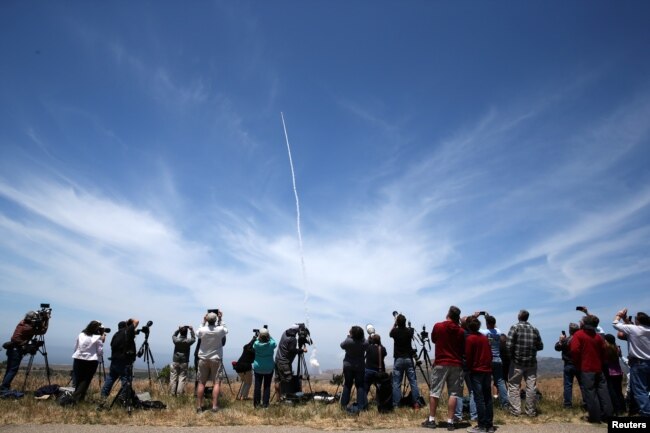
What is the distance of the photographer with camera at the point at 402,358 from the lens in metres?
Answer: 9.21

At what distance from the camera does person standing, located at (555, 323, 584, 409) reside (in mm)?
8984

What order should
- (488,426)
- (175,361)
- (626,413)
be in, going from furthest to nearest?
Result: (175,361), (626,413), (488,426)

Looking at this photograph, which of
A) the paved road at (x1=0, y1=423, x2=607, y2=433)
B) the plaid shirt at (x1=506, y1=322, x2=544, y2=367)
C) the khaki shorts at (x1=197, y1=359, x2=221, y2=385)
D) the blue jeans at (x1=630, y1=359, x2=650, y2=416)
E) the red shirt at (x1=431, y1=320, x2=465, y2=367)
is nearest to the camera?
the paved road at (x1=0, y1=423, x2=607, y2=433)

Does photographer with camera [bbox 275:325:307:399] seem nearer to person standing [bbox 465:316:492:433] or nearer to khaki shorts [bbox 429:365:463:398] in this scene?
khaki shorts [bbox 429:365:463:398]

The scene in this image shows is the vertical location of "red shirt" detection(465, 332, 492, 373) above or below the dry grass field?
above

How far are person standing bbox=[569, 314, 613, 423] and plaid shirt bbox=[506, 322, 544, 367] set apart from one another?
27.8 inches

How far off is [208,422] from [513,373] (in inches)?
256

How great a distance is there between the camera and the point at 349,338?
8953 mm

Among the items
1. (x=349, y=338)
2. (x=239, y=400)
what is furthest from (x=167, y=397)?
(x=349, y=338)

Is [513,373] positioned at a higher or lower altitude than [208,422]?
higher

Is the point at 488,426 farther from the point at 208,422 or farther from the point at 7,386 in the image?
the point at 7,386

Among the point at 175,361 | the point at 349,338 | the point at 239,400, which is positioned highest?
the point at 349,338

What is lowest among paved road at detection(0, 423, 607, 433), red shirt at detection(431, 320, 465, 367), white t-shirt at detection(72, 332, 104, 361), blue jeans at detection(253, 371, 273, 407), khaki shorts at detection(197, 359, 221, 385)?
paved road at detection(0, 423, 607, 433)

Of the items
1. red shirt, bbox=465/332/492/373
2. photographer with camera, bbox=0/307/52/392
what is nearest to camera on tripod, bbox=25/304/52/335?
photographer with camera, bbox=0/307/52/392
